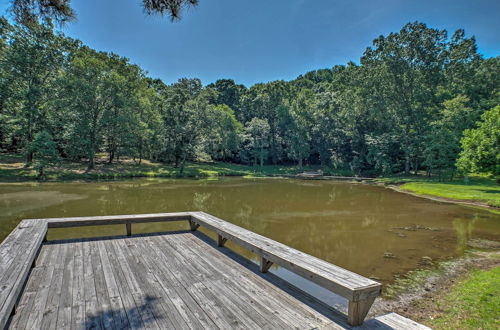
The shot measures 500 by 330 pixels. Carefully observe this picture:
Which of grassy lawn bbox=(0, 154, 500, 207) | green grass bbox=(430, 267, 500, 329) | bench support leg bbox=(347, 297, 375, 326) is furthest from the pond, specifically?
grassy lawn bbox=(0, 154, 500, 207)

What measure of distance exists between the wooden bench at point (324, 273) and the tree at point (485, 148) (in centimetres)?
2226

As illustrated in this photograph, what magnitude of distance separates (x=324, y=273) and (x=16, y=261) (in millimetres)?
3950

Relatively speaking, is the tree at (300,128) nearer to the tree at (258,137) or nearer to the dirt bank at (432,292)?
the tree at (258,137)

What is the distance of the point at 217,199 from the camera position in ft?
58.0

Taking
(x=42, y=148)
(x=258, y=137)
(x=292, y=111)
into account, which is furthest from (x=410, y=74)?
(x=42, y=148)

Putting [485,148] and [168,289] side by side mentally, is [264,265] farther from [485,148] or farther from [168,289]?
[485,148]

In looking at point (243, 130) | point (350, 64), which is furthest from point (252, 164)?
point (350, 64)

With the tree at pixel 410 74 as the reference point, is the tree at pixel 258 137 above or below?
below

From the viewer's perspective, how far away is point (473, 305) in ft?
15.5

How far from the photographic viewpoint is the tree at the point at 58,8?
546 cm

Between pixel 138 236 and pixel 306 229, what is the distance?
6372 millimetres

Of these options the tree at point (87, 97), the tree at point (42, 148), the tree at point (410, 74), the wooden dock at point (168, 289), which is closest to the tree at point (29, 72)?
the tree at point (42, 148)

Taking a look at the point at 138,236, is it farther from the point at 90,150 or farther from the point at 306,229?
the point at 90,150

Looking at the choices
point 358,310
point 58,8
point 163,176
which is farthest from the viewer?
point 163,176
